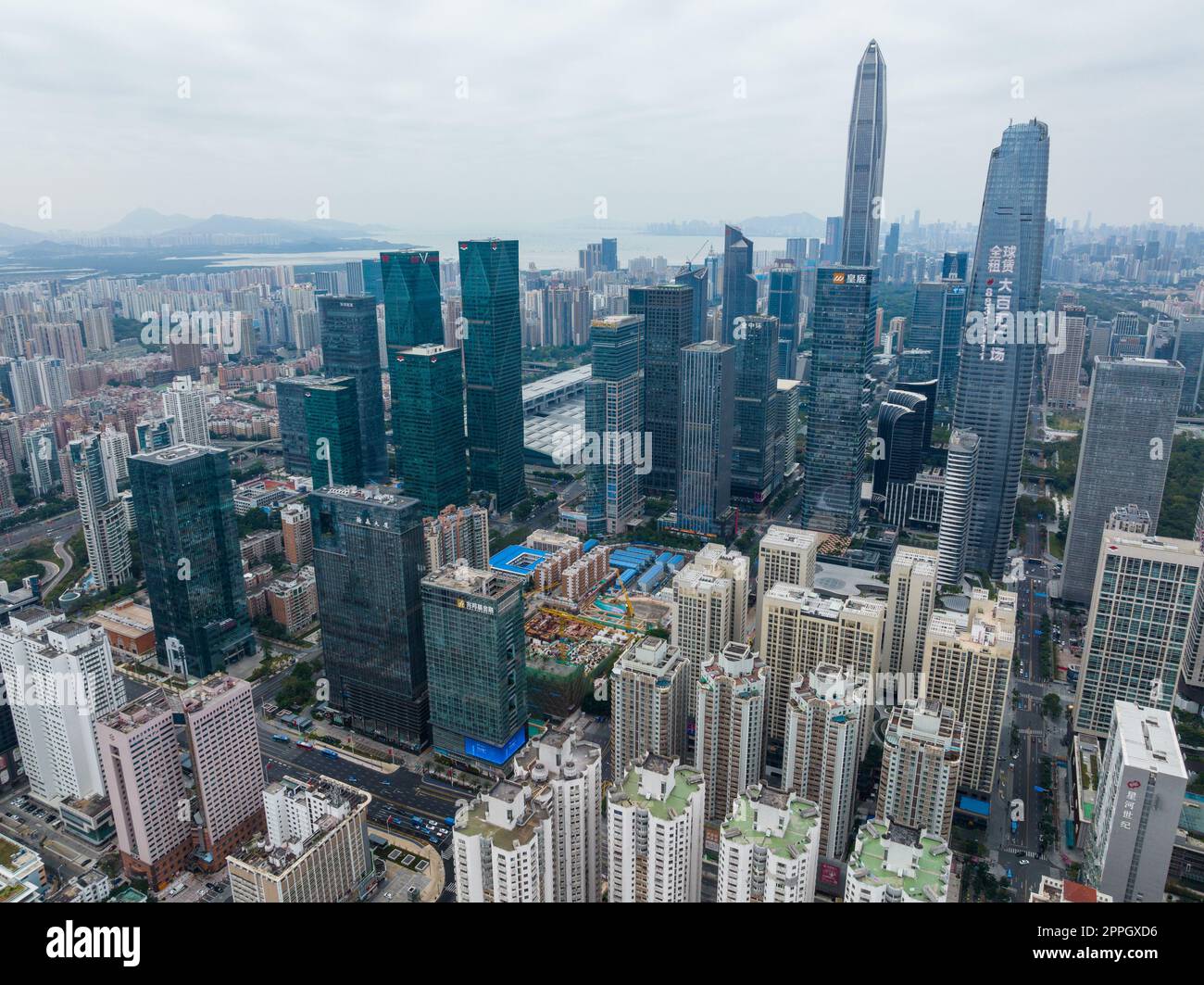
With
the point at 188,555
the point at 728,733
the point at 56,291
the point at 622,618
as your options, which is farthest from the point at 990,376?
the point at 56,291

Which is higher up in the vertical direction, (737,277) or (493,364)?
(737,277)

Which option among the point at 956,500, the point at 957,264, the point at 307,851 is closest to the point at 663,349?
the point at 956,500

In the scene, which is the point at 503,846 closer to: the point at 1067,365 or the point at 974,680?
the point at 974,680

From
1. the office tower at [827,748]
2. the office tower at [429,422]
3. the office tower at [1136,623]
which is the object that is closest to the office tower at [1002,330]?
the office tower at [1136,623]

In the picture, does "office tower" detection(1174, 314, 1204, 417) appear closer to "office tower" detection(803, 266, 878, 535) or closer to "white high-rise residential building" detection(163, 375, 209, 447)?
"office tower" detection(803, 266, 878, 535)

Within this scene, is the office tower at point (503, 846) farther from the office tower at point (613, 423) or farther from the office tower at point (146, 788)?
the office tower at point (613, 423)

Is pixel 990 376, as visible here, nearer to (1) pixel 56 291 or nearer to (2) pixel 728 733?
(2) pixel 728 733

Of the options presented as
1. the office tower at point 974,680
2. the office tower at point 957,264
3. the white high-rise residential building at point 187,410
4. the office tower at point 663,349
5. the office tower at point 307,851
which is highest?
the office tower at point 957,264
